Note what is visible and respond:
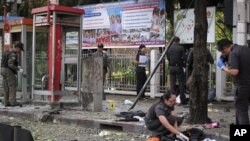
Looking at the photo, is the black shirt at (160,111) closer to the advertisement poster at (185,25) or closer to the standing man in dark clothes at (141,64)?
the advertisement poster at (185,25)

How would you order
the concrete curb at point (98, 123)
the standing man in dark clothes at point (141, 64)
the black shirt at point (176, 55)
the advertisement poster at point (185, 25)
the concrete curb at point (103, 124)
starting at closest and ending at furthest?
the concrete curb at point (103, 124) < the concrete curb at point (98, 123) < the black shirt at point (176, 55) < the advertisement poster at point (185, 25) < the standing man in dark clothes at point (141, 64)

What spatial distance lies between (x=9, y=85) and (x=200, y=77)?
6444mm

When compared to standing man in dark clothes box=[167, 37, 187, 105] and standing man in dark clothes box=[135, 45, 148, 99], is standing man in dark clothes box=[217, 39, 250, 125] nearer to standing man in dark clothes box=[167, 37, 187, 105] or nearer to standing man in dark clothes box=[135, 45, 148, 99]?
standing man in dark clothes box=[167, 37, 187, 105]

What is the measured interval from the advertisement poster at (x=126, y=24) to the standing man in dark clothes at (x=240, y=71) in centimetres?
838

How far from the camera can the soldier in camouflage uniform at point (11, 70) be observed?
45.1 ft

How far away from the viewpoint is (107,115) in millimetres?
11633

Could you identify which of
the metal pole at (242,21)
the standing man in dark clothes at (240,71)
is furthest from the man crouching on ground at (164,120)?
the metal pole at (242,21)

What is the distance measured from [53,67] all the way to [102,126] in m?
3.25

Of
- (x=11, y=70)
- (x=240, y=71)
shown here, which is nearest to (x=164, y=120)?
(x=240, y=71)

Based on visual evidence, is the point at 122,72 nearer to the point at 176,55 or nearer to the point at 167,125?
the point at 176,55

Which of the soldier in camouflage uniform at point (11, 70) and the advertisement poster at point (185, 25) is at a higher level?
the advertisement poster at point (185, 25)

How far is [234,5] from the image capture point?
1323 cm

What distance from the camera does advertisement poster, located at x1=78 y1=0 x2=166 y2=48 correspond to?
648 inches

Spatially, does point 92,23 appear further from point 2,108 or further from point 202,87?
point 202,87
